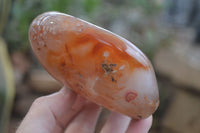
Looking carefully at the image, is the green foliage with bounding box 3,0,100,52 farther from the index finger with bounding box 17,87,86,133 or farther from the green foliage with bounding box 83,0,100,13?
the index finger with bounding box 17,87,86,133

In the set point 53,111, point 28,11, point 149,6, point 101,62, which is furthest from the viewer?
point 149,6

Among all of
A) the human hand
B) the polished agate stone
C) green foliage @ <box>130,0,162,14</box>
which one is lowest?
green foliage @ <box>130,0,162,14</box>

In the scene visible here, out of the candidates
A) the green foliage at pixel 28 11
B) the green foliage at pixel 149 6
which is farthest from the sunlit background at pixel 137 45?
the green foliage at pixel 149 6

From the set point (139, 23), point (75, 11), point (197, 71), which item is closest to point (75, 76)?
point (197, 71)

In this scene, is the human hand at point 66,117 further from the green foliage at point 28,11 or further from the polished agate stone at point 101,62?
the green foliage at point 28,11

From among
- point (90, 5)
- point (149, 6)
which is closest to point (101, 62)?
point (90, 5)

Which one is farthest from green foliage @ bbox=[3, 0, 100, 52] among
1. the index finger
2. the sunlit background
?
the index finger

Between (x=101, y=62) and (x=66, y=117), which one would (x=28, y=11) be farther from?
(x=101, y=62)

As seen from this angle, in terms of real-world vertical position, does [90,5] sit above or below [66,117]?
below
